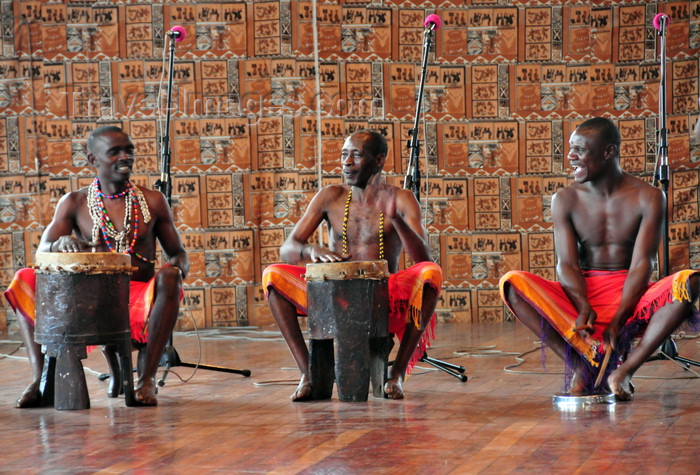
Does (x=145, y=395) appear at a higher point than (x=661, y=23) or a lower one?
lower

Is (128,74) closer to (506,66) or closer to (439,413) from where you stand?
(506,66)

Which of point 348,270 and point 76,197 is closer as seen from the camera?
point 348,270

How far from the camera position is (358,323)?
3.98 metres

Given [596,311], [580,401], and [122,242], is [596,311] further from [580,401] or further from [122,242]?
[122,242]

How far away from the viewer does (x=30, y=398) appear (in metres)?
4.01

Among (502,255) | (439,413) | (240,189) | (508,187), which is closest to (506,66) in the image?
(508,187)

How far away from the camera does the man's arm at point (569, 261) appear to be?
12.9 ft

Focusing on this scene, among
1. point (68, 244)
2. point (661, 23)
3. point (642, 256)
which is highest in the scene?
point (661, 23)

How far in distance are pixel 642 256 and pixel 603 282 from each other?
233 mm

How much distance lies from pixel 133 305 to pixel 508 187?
429 cm

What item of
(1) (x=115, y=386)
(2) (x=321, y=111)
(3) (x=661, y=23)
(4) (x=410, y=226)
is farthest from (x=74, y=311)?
(2) (x=321, y=111)

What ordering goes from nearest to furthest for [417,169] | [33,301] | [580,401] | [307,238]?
[580,401] → [33,301] → [307,238] → [417,169]

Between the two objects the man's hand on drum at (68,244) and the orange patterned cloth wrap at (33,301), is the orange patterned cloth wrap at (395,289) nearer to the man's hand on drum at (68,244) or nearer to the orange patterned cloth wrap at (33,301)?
the orange patterned cloth wrap at (33,301)

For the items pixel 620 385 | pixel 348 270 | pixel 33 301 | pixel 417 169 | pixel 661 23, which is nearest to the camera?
Answer: pixel 620 385
